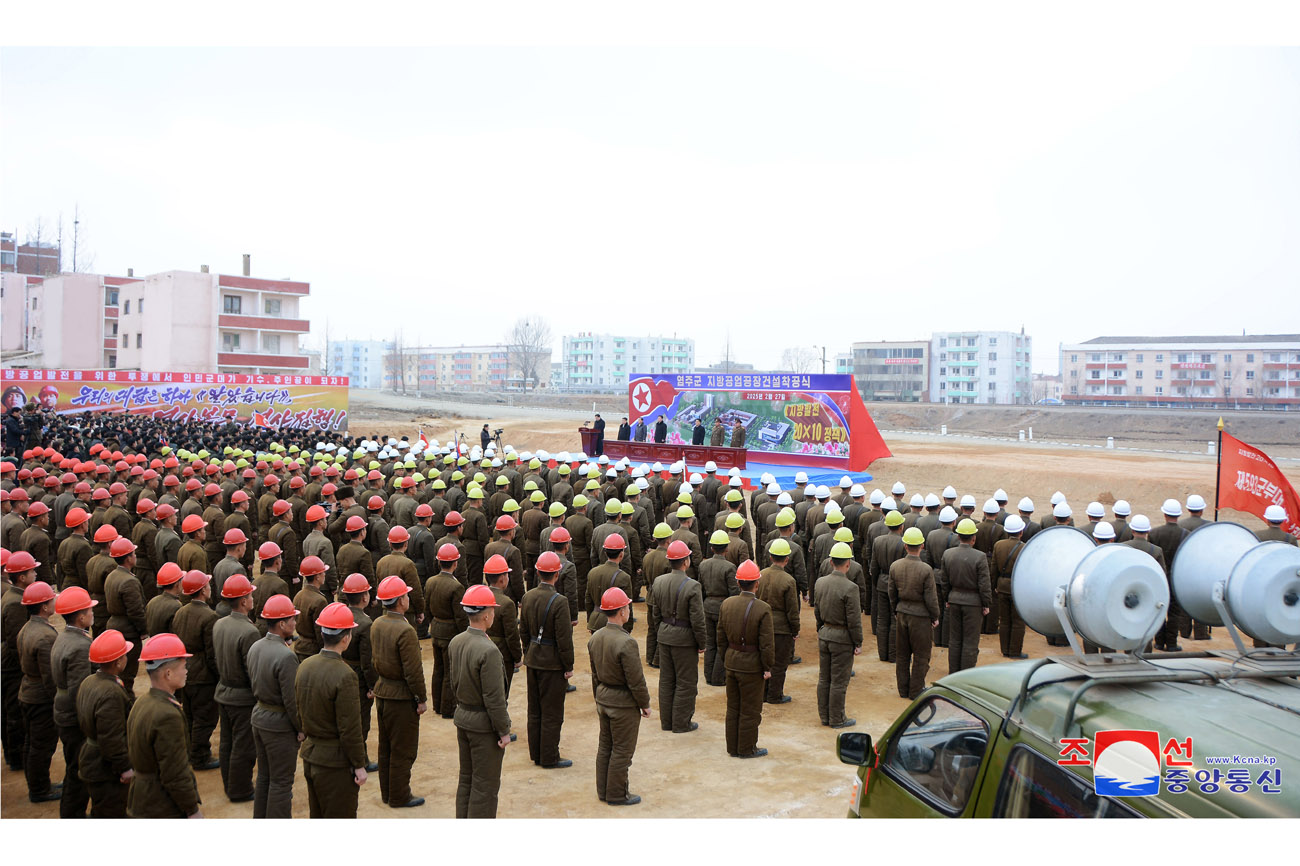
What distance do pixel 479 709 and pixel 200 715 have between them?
289cm

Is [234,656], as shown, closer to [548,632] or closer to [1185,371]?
[548,632]

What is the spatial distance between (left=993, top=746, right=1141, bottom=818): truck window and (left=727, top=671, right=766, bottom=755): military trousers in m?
3.78

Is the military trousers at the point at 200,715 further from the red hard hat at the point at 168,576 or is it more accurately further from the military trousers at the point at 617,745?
the military trousers at the point at 617,745

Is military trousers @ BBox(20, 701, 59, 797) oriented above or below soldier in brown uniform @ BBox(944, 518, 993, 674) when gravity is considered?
below

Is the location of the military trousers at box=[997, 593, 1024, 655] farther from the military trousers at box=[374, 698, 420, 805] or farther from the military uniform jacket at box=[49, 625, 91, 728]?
the military uniform jacket at box=[49, 625, 91, 728]

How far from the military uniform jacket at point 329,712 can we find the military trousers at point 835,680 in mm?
4519

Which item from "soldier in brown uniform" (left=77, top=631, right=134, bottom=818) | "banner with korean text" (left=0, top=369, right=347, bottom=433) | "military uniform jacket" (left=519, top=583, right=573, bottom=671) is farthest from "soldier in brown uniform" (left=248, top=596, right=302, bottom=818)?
"banner with korean text" (left=0, top=369, right=347, bottom=433)

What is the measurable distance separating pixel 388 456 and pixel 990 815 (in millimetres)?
17343

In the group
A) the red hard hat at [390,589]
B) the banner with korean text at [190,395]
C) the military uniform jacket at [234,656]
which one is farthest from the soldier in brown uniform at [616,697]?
the banner with korean text at [190,395]

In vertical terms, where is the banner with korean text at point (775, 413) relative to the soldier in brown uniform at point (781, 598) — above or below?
above

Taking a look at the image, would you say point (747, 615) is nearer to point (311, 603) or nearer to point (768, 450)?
point (311, 603)

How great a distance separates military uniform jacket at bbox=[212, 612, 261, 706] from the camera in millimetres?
6520

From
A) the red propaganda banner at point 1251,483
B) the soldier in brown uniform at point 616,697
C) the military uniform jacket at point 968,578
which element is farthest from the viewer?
the red propaganda banner at point 1251,483

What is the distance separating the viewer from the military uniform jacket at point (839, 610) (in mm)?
8180
